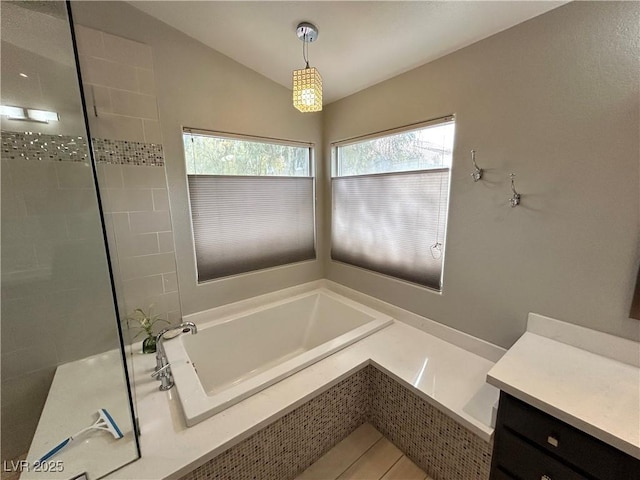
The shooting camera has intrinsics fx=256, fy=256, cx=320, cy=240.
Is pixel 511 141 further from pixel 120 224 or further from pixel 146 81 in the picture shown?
pixel 120 224

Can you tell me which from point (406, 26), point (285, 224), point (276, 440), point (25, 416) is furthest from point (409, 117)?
point (25, 416)

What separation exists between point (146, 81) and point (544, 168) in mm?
2403

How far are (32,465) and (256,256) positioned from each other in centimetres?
163

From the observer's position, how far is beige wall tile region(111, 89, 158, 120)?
5.29 feet

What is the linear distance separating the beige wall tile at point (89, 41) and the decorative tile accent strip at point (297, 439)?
2.28 metres

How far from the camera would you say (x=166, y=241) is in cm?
187

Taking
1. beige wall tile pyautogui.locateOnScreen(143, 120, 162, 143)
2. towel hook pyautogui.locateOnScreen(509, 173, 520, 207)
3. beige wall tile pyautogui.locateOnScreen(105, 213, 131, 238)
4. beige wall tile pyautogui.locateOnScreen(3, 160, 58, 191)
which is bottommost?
beige wall tile pyautogui.locateOnScreen(105, 213, 131, 238)

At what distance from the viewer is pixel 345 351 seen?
1.74 m

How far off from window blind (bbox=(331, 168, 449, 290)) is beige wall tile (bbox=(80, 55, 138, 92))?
5.53 feet

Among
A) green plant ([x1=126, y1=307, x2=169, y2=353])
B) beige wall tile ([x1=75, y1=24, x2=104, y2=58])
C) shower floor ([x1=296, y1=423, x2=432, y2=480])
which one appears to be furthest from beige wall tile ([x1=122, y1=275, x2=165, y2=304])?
shower floor ([x1=296, y1=423, x2=432, y2=480])

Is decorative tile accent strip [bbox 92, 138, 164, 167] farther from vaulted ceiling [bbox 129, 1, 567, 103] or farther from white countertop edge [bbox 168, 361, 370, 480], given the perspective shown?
white countertop edge [bbox 168, 361, 370, 480]

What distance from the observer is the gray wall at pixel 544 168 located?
1.10 m

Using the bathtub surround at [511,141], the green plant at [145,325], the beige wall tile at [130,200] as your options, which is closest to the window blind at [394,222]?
the bathtub surround at [511,141]

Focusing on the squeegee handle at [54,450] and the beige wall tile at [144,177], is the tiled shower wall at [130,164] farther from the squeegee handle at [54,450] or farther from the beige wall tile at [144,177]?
the squeegee handle at [54,450]
